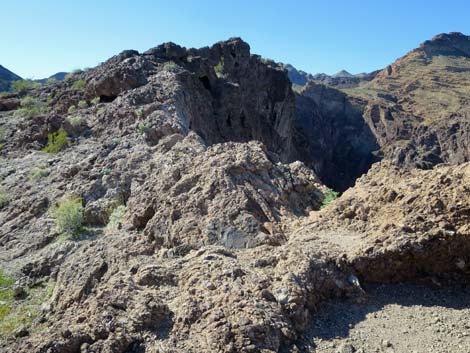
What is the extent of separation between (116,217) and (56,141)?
7.99 metres

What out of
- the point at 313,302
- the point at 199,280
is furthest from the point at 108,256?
the point at 313,302

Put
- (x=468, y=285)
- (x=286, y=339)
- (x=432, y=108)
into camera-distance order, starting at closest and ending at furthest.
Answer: (x=286, y=339), (x=468, y=285), (x=432, y=108)

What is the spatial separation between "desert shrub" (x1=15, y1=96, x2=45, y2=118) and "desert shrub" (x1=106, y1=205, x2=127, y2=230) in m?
14.3

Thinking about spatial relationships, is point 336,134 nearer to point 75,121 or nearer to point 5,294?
point 75,121

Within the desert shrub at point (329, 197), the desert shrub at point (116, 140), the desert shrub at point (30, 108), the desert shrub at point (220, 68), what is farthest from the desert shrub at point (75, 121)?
the desert shrub at point (220, 68)

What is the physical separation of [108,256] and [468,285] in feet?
17.4

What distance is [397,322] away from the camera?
5.14 metres

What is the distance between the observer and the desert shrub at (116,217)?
9.42 metres

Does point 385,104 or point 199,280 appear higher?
Answer: point 385,104

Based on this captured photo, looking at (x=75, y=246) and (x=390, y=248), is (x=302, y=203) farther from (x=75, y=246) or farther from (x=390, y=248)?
(x=75, y=246)

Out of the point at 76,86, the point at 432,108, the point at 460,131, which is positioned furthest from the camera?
the point at 432,108

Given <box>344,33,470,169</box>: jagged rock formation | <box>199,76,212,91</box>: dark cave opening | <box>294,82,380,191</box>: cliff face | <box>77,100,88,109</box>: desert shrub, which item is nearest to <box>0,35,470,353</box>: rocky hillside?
<box>77,100,88,109</box>: desert shrub

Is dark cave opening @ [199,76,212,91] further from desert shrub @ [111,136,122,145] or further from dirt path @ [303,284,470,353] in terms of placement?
dirt path @ [303,284,470,353]

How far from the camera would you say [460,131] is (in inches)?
2894
